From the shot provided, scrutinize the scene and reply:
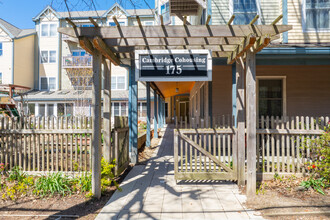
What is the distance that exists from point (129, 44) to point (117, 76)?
19.3 m

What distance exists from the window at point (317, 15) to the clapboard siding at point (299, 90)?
1.50 m

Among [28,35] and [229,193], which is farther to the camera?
[28,35]

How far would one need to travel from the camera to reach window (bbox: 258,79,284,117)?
27.0 feet

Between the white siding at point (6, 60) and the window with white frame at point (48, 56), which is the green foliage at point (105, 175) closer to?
A: the white siding at point (6, 60)

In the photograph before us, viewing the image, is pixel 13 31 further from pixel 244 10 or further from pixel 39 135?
pixel 244 10

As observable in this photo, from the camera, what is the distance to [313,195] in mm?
4227

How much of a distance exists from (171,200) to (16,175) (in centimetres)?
360

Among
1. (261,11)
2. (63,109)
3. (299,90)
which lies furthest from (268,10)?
(63,109)

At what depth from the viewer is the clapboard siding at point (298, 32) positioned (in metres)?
7.40

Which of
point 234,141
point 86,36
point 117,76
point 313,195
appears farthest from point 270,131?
point 117,76

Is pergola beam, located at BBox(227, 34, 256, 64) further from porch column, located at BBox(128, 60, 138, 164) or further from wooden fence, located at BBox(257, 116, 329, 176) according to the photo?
porch column, located at BBox(128, 60, 138, 164)

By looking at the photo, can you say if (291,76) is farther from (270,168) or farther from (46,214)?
(46,214)

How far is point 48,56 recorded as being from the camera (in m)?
24.3

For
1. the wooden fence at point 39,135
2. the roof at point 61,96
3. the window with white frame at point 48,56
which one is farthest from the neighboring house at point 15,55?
the wooden fence at point 39,135
